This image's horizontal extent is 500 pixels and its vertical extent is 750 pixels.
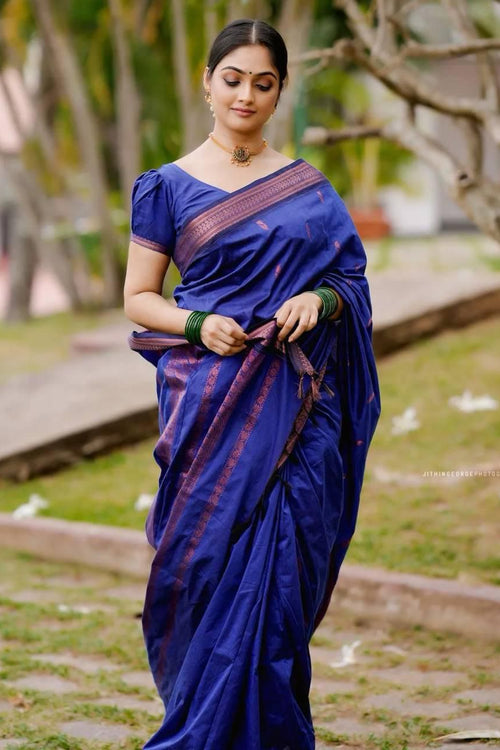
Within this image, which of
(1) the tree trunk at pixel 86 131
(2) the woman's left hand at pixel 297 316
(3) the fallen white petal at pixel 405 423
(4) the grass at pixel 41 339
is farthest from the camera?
(1) the tree trunk at pixel 86 131

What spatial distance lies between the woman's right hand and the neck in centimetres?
49

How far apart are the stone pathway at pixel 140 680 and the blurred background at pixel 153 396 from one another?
0.04 feet

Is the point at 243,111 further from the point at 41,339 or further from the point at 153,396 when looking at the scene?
the point at 41,339

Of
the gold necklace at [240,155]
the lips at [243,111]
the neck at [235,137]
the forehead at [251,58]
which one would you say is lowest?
the gold necklace at [240,155]

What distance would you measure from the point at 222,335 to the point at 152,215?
1.34 ft

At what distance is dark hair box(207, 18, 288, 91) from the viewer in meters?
3.24

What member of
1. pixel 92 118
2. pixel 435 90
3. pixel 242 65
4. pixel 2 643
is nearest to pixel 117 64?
pixel 92 118

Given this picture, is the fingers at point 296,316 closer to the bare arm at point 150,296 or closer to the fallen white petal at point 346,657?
the bare arm at point 150,296

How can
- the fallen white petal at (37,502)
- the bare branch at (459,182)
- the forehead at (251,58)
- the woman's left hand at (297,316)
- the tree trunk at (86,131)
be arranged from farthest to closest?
the tree trunk at (86,131)
the fallen white petal at (37,502)
the bare branch at (459,182)
the forehead at (251,58)
the woman's left hand at (297,316)

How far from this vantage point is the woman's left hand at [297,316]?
3127 mm

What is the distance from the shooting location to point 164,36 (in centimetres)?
1310

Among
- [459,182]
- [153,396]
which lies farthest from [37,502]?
[459,182]

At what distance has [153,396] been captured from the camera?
763 centimetres

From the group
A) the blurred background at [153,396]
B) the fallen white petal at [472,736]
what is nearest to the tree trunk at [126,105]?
the blurred background at [153,396]
